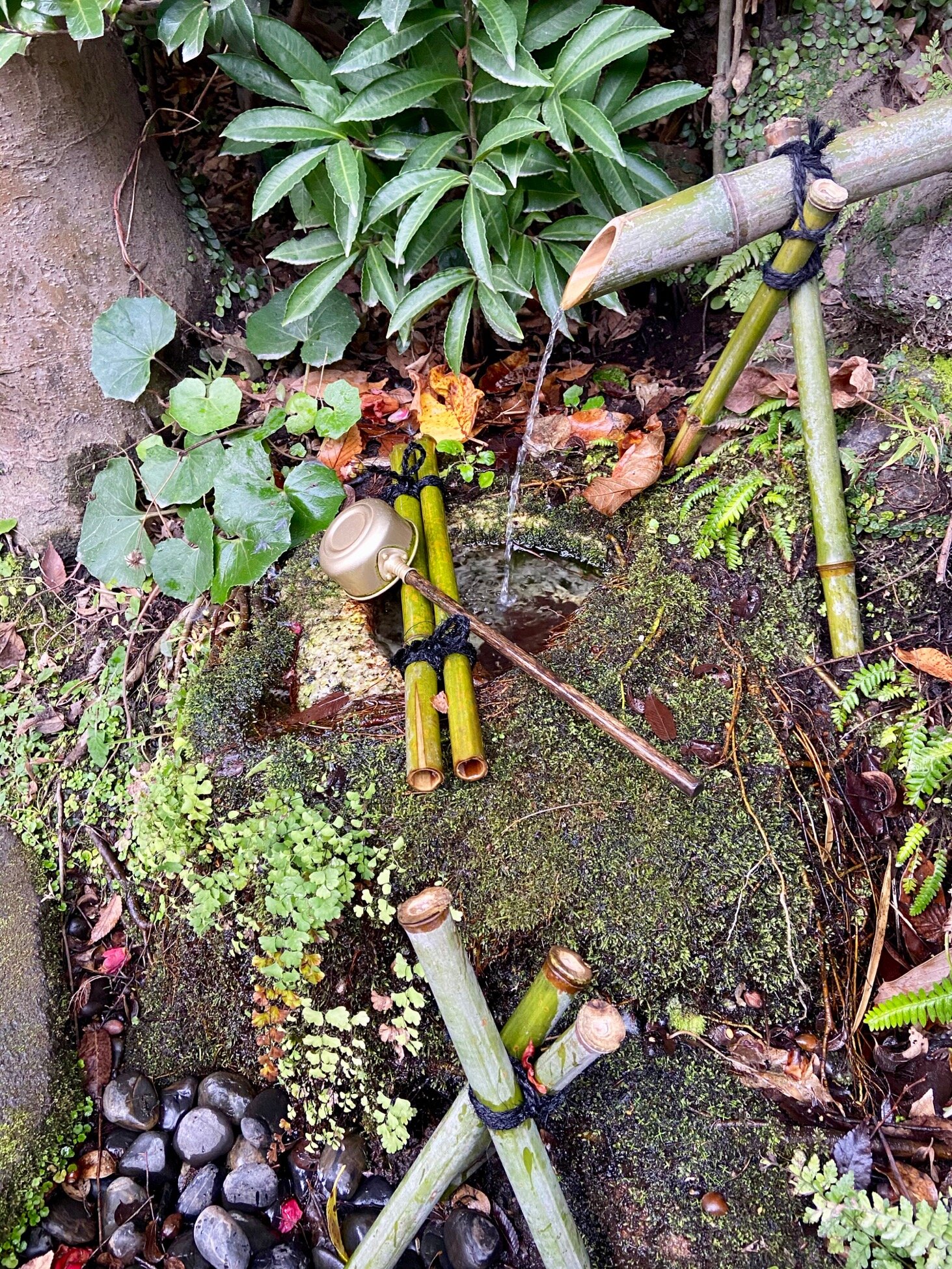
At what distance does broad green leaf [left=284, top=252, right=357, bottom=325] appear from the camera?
3246 millimetres

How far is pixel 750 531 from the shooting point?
2.87 meters

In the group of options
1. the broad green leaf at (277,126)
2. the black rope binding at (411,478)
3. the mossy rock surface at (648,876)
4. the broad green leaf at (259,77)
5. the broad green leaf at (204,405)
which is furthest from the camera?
the black rope binding at (411,478)

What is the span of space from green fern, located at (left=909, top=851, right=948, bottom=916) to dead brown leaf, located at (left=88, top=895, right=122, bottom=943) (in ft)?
8.83

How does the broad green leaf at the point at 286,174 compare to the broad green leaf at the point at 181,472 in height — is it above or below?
above

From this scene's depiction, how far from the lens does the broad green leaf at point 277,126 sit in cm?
284

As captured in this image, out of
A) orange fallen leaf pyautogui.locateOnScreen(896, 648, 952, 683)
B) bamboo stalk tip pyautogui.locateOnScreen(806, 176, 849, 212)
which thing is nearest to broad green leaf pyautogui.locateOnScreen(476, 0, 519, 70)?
bamboo stalk tip pyautogui.locateOnScreen(806, 176, 849, 212)

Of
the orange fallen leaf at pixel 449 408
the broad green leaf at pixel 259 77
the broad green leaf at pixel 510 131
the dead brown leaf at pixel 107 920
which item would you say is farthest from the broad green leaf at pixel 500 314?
the dead brown leaf at pixel 107 920

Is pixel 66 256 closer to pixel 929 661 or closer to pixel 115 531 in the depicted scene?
pixel 115 531

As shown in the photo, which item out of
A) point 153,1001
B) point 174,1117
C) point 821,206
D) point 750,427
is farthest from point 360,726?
point 821,206

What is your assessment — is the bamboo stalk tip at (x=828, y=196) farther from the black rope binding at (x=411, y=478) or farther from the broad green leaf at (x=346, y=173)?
the black rope binding at (x=411, y=478)

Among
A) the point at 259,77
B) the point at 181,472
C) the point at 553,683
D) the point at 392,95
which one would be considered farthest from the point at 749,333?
the point at 181,472

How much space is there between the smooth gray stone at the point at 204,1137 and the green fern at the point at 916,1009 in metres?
1.99

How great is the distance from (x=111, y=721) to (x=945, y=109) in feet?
11.6

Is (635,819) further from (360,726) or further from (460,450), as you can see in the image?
(460,450)
